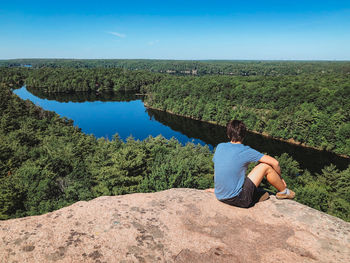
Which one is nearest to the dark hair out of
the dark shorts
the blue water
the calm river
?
the dark shorts

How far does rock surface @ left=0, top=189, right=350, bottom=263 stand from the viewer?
4.02 m

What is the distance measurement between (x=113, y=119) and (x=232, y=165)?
7312cm

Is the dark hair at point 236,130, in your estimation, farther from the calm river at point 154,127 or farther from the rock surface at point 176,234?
the calm river at point 154,127

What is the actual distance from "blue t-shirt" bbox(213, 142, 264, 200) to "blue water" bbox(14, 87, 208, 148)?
155ft

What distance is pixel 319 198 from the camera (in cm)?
2203

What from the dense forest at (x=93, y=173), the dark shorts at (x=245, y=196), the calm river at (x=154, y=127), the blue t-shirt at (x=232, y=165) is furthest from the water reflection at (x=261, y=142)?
the blue t-shirt at (x=232, y=165)

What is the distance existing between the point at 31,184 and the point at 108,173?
6.96 m

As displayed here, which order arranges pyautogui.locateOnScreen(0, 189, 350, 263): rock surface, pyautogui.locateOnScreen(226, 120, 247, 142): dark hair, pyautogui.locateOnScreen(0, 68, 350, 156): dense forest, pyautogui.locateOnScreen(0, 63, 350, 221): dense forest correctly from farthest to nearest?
pyautogui.locateOnScreen(0, 68, 350, 156): dense forest, pyautogui.locateOnScreen(0, 63, 350, 221): dense forest, pyautogui.locateOnScreen(226, 120, 247, 142): dark hair, pyautogui.locateOnScreen(0, 189, 350, 263): rock surface

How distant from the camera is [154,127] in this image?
68.3 meters

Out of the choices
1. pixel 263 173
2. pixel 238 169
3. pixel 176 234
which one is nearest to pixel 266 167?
pixel 263 173

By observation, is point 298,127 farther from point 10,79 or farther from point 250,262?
point 10,79

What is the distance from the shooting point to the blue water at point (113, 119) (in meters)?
62.4

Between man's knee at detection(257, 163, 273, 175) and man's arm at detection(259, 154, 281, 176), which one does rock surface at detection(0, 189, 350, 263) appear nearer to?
man's knee at detection(257, 163, 273, 175)

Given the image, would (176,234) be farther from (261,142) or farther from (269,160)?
(261,142)
